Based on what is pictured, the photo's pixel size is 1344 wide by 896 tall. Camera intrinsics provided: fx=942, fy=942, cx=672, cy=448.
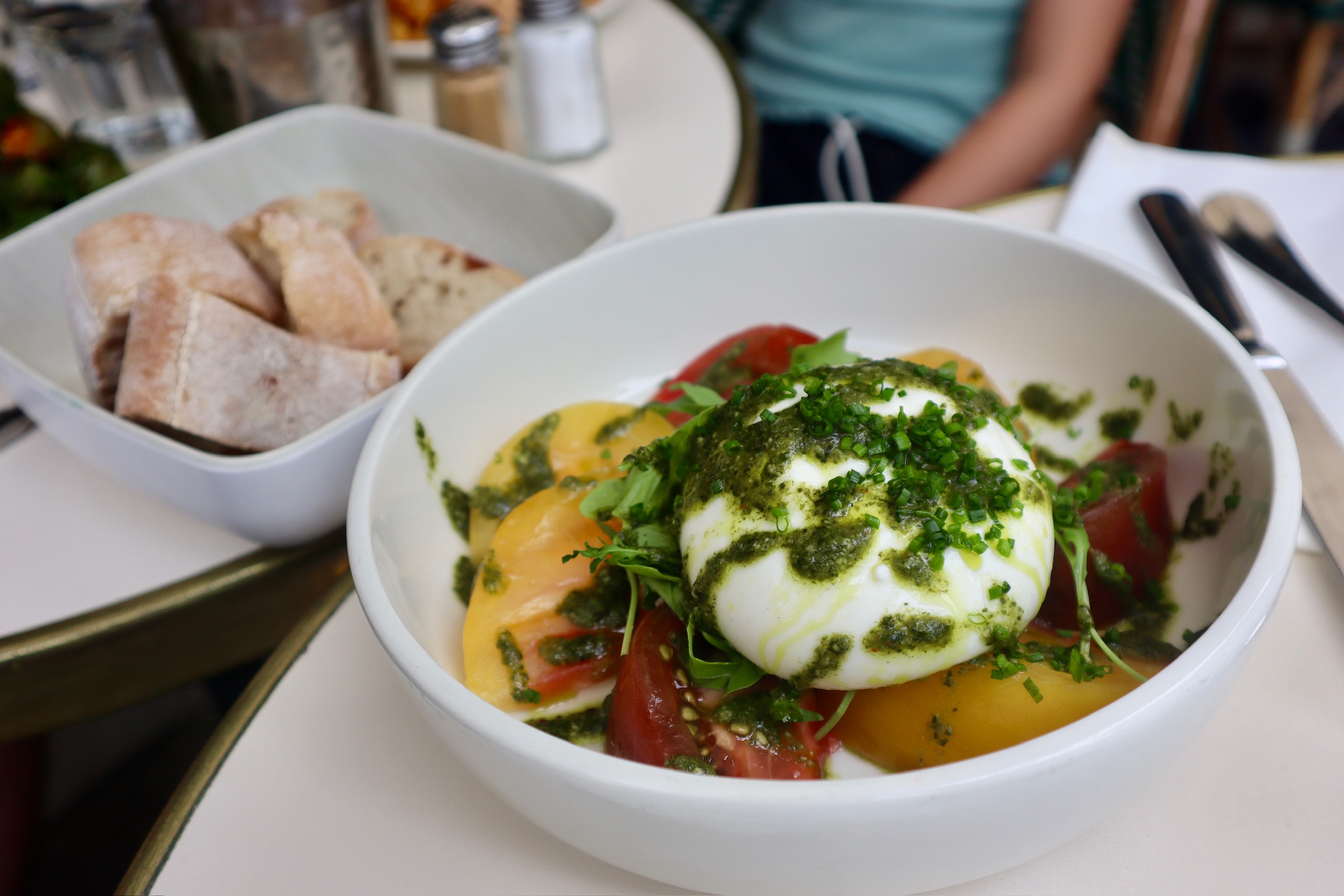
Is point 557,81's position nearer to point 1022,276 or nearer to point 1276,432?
point 1022,276

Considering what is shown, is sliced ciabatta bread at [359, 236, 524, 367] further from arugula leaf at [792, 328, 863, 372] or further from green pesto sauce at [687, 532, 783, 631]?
green pesto sauce at [687, 532, 783, 631]

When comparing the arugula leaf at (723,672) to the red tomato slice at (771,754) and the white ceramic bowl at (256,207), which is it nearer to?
the red tomato slice at (771,754)

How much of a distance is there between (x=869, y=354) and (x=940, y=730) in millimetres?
394

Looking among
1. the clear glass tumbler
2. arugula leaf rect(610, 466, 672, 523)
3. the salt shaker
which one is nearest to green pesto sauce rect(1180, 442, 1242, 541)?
arugula leaf rect(610, 466, 672, 523)

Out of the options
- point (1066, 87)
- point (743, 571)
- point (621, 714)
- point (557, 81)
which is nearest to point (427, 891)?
point (621, 714)

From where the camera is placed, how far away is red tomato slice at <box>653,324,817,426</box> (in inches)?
29.3

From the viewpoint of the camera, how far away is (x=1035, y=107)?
1.56m

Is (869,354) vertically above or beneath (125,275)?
beneath

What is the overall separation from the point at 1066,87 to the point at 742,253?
1.05m

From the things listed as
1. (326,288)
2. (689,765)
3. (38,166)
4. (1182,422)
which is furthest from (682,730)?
(38,166)

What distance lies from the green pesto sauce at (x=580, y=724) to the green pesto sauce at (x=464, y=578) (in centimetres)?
12

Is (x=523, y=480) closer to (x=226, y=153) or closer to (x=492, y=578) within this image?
(x=492, y=578)

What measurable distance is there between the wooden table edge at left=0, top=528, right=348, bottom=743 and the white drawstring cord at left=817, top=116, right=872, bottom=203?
122cm

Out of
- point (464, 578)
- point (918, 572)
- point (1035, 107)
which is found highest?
point (918, 572)
